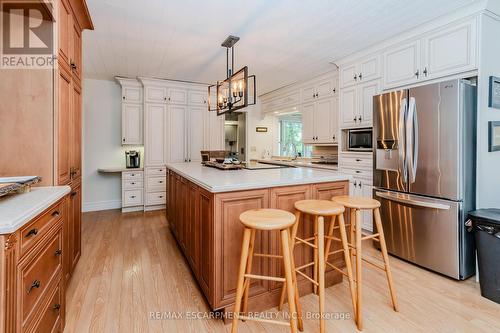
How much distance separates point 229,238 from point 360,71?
118 inches

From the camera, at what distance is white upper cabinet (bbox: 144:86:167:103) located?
475 cm

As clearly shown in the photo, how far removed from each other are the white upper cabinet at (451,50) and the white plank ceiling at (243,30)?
202 millimetres

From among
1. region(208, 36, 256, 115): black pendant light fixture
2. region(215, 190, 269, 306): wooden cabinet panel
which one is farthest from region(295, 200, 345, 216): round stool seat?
region(208, 36, 256, 115): black pendant light fixture

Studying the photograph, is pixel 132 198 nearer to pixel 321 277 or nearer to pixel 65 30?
pixel 65 30

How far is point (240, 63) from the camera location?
3930 mm

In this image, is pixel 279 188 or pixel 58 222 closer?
pixel 58 222

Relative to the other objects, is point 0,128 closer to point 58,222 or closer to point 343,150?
point 58,222

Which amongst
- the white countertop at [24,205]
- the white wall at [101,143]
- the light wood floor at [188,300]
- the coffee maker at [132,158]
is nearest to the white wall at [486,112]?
the light wood floor at [188,300]

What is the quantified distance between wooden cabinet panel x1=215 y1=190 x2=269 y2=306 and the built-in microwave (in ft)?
7.36

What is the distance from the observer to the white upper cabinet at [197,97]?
5133 mm

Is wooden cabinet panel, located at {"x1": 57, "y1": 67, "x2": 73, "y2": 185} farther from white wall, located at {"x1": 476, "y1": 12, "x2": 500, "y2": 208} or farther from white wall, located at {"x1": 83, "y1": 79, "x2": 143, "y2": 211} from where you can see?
white wall, located at {"x1": 476, "y1": 12, "x2": 500, "y2": 208}

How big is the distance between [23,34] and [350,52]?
345cm

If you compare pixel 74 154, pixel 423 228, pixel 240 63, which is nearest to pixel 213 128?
pixel 240 63

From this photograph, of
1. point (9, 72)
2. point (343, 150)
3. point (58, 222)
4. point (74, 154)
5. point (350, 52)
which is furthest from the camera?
point (343, 150)
